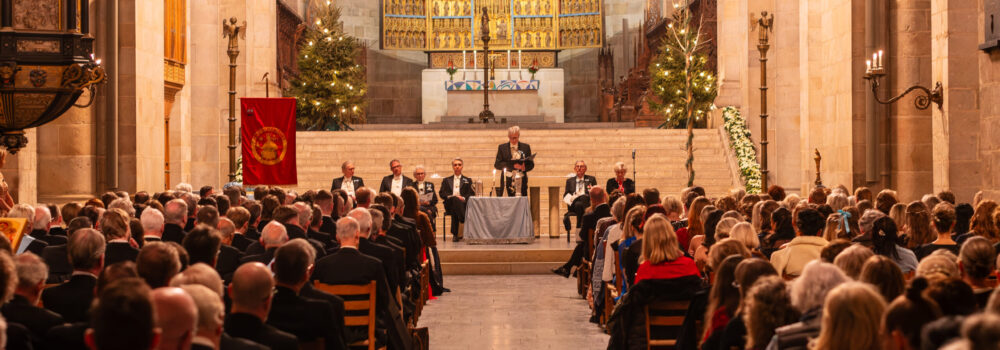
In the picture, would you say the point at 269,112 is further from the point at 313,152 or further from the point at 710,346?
the point at 710,346

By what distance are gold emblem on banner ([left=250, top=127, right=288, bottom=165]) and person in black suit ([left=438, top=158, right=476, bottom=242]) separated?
2469mm

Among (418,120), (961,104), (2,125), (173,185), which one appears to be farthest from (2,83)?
(418,120)

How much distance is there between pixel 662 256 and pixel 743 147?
56.5 ft

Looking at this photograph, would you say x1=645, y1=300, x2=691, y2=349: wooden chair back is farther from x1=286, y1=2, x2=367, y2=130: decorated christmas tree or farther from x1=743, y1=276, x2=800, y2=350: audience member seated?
x1=286, y1=2, x2=367, y2=130: decorated christmas tree

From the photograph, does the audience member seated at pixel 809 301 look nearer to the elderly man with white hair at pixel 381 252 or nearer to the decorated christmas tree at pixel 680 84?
the elderly man with white hair at pixel 381 252

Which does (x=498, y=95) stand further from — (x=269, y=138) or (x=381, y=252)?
(x=381, y=252)

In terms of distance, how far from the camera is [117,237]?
276 inches

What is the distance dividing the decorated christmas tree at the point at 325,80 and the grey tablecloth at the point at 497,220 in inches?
494

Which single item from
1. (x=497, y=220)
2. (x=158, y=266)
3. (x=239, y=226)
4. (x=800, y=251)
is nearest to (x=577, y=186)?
(x=497, y=220)

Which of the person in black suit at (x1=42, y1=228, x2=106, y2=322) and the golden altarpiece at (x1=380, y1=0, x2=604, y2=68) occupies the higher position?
the golden altarpiece at (x1=380, y1=0, x2=604, y2=68)

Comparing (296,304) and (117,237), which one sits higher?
(117,237)

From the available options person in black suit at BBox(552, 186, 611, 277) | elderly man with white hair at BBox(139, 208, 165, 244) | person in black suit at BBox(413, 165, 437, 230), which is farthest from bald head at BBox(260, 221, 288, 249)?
person in black suit at BBox(413, 165, 437, 230)

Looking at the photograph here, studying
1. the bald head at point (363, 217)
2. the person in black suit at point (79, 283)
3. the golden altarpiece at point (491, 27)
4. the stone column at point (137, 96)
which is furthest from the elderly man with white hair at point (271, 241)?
the golden altarpiece at point (491, 27)

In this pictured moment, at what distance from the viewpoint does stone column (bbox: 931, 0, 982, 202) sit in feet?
41.2
